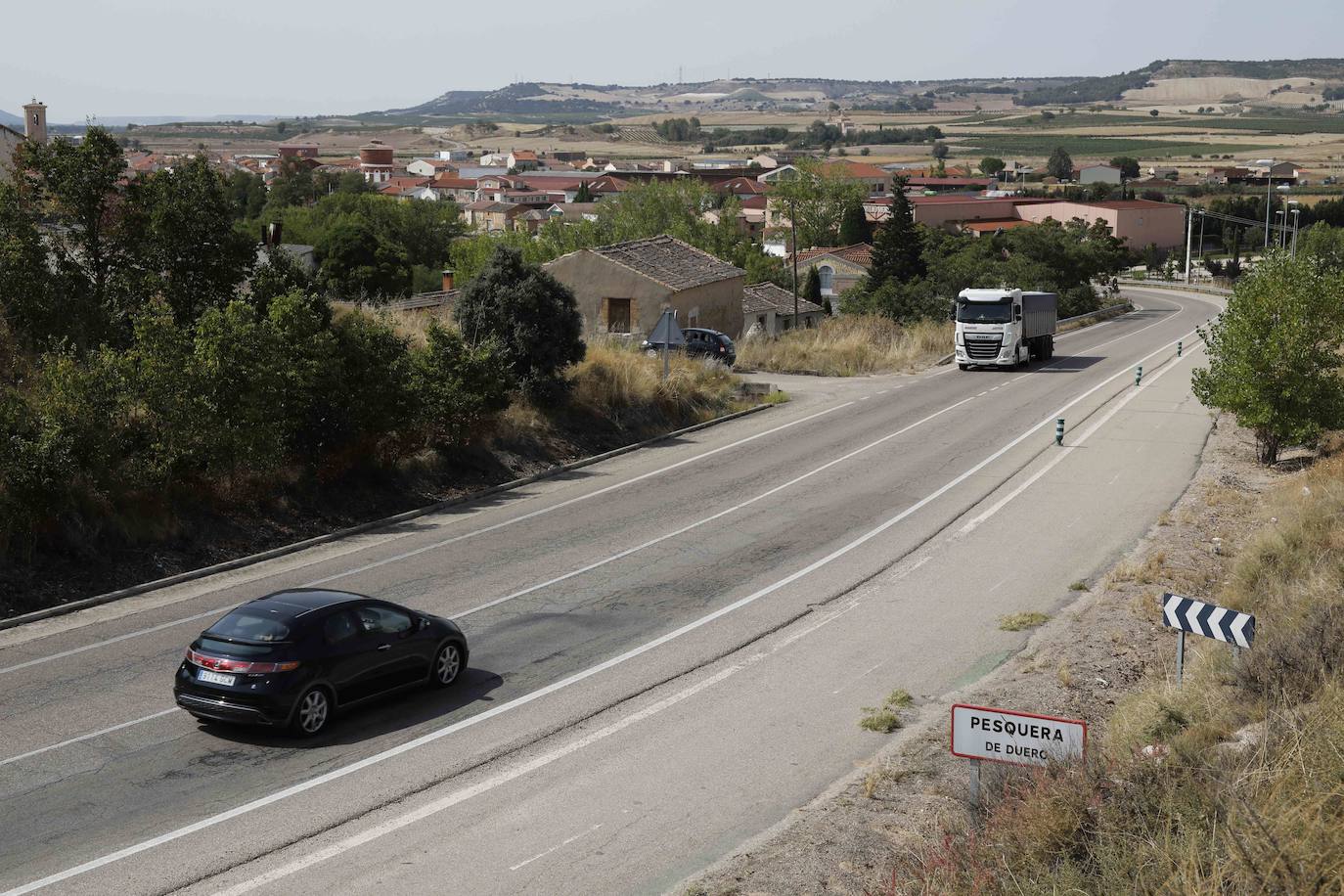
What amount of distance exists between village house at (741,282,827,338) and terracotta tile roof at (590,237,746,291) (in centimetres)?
658

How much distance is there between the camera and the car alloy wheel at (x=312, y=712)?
43.9ft

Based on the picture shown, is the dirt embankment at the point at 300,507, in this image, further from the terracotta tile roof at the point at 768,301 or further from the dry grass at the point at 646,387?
the terracotta tile roof at the point at 768,301

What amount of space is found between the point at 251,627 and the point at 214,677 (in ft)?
2.06

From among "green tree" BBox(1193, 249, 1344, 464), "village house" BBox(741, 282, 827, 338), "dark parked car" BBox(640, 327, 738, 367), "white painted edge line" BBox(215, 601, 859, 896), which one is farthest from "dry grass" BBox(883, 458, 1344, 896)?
"village house" BBox(741, 282, 827, 338)

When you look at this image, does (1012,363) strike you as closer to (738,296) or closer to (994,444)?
(738,296)

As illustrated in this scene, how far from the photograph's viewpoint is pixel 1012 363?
46.2 m

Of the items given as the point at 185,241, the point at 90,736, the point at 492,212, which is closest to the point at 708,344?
the point at 185,241

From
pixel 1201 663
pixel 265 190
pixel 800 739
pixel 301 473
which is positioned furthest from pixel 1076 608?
pixel 265 190

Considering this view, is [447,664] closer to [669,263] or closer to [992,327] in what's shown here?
[669,263]

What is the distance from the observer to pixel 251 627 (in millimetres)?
13641

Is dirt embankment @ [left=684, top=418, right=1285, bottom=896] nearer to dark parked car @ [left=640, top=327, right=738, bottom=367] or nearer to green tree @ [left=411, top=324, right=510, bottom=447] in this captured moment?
green tree @ [left=411, top=324, right=510, bottom=447]

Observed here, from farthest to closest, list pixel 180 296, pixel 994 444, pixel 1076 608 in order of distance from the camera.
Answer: pixel 994 444, pixel 180 296, pixel 1076 608

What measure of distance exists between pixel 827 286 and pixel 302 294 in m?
80.9

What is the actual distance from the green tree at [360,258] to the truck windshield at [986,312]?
113 feet
